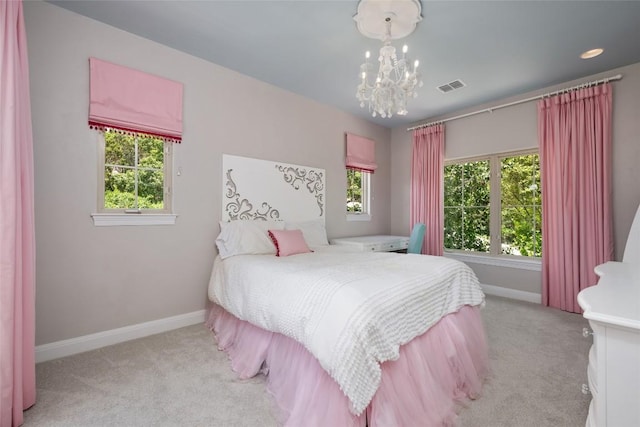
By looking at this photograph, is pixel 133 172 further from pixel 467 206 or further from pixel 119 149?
pixel 467 206

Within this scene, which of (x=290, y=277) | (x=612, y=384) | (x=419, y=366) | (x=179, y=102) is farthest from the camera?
(x=179, y=102)

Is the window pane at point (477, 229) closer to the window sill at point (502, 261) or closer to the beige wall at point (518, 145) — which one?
the window sill at point (502, 261)

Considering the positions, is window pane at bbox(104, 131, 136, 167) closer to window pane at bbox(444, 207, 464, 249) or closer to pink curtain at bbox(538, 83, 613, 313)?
window pane at bbox(444, 207, 464, 249)

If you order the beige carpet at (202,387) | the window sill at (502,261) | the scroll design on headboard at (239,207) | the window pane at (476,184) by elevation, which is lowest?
the beige carpet at (202,387)

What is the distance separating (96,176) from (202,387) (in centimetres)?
182

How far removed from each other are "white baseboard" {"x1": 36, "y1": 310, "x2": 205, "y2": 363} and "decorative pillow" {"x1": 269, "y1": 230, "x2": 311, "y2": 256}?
3.38ft

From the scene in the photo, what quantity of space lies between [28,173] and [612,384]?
2.80 meters

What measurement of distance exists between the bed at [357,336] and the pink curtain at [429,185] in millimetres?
2114

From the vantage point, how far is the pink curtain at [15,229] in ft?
4.66

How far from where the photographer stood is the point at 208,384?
1.83 meters

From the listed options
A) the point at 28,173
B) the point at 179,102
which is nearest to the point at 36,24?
the point at 179,102

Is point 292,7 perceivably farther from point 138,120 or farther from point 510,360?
point 510,360

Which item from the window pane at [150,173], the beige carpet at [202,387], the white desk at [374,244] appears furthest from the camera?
the white desk at [374,244]

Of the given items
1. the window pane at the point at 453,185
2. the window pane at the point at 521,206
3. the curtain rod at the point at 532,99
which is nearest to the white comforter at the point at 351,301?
the window pane at the point at 521,206
